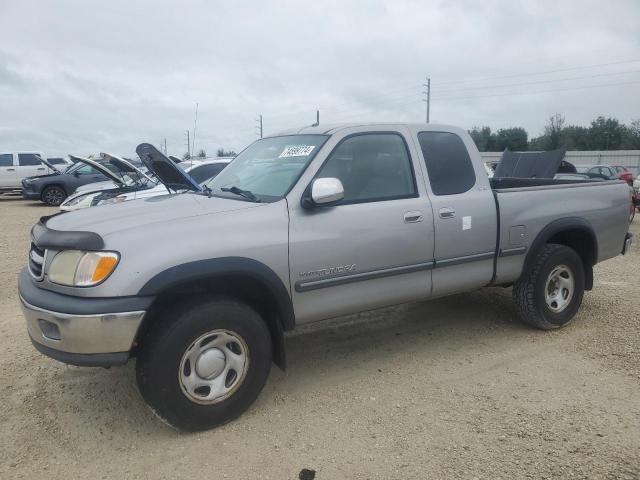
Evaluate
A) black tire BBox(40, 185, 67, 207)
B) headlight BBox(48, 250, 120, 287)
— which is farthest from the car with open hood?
headlight BBox(48, 250, 120, 287)

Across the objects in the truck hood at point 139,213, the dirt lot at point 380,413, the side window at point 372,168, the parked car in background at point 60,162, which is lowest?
the dirt lot at point 380,413

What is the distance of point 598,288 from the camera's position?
6.40 meters

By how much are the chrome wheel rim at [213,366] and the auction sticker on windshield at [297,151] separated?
1381mm

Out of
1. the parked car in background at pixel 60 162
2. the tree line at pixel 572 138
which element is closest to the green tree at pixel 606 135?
the tree line at pixel 572 138

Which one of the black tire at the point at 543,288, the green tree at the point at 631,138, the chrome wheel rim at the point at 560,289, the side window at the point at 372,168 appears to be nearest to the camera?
the side window at the point at 372,168

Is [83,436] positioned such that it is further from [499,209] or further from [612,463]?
[499,209]

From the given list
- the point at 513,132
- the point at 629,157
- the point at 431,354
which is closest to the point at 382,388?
the point at 431,354

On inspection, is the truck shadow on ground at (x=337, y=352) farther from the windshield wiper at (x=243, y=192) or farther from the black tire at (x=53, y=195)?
the black tire at (x=53, y=195)

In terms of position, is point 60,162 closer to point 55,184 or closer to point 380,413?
point 55,184

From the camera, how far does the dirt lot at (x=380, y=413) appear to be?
2893 millimetres

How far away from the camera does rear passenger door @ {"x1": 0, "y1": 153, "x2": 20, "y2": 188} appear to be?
20.3 metres

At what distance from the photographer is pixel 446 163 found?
4227mm

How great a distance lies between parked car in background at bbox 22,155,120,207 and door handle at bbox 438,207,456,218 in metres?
15.6

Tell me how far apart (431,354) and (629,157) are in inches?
1524
